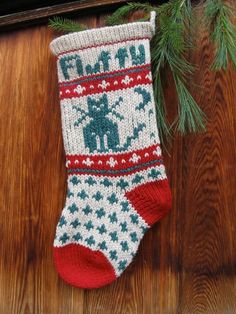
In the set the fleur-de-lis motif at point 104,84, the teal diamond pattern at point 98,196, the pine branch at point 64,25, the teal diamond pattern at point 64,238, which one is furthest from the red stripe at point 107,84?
the teal diamond pattern at point 64,238

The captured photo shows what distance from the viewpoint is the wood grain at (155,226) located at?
1019mm

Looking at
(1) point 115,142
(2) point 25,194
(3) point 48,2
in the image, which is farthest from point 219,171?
(3) point 48,2

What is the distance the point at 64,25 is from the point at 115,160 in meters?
0.40

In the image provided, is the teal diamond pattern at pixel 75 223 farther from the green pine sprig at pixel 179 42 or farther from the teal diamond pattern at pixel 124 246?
the green pine sprig at pixel 179 42

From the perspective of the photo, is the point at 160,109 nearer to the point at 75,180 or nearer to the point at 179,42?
the point at 179,42

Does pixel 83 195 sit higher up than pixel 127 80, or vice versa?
pixel 127 80

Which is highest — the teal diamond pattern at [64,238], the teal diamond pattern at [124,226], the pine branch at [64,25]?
the pine branch at [64,25]

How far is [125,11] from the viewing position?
3.43 feet

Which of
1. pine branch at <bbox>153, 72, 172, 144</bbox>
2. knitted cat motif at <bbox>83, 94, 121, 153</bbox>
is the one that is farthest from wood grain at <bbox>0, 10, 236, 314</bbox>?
knitted cat motif at <bbox>83, 94, 121, 153</bbox>

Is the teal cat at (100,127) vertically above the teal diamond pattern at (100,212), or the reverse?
the teal cat at (100,127)

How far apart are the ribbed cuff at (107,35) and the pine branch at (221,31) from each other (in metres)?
0.15

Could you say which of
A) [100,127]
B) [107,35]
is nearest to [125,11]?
[107,35]

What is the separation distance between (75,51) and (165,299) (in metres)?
0.70

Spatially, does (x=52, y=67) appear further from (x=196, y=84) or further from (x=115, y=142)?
(x=196, y=84)
